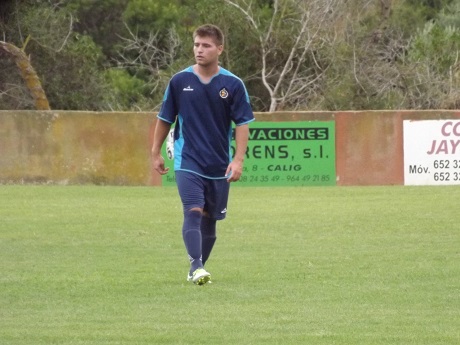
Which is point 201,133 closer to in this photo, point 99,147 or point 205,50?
point 205,50

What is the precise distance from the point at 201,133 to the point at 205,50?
24.2 inches

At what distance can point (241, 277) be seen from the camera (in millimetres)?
9648

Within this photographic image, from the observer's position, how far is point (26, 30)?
33625mm

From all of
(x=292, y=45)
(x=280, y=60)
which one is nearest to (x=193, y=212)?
(x=292, y=45)

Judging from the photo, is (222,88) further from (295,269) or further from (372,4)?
(372,4)

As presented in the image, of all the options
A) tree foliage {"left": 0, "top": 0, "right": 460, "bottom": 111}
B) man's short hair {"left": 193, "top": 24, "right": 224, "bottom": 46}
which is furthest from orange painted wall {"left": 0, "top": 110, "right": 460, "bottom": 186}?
man's short hair {"left": 193, "top": 24, "right": 224, "bottom": 46}

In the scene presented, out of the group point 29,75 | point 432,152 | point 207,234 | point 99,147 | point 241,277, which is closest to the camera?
point 207,234

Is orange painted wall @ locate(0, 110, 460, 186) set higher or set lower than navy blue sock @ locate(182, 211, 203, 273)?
higher

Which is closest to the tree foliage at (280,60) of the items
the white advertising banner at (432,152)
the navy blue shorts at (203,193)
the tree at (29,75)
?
the tree at (29,75)

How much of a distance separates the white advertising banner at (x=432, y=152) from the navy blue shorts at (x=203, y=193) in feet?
50.1

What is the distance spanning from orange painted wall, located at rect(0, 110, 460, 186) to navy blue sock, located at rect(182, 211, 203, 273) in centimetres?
1597

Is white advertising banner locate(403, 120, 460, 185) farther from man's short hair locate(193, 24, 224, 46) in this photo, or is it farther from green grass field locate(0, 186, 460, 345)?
man's short hair locate(193, 24, 224, 46)

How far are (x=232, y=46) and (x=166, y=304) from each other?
2752cm

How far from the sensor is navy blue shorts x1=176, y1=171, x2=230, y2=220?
9.13m
